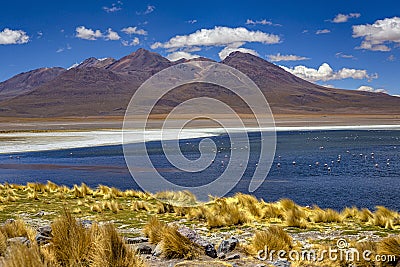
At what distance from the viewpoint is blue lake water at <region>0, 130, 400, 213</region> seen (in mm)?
15180

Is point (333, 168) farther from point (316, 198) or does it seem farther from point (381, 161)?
point (316, 198)

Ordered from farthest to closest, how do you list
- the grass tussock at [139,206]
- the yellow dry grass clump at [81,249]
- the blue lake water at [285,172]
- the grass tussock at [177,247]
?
the blue lake water at [285,172]
the grass tussock at [139,206]
the grass tussock at [177,247]
the yellow dry grass clump at [81,249]

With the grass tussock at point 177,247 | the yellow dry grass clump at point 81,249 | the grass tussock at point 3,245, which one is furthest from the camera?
the grass tussock at point 177,247

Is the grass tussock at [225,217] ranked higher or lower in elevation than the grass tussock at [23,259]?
lower

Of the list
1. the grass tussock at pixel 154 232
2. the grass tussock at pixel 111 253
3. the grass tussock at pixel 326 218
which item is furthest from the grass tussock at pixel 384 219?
the grass tussock at pixel 111 253

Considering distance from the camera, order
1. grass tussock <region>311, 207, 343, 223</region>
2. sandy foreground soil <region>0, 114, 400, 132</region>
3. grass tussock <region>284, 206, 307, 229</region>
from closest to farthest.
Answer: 1. grass tussock <region>284, 206, 307, 229</region>
2. grass tussock <region>311, 207, 343, 223</region>
3. sandy foreground soil <region>0, 114, 400, 132</region>

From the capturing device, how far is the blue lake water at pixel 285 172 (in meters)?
15.2

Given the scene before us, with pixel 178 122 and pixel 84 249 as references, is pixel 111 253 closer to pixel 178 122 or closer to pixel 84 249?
pixel 84 249

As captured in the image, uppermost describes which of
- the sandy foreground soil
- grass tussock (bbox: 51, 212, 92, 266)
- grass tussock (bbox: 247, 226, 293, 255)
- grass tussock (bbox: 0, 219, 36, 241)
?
the sandy foreground soil

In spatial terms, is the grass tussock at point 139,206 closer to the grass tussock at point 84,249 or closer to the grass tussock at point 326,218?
the grass tussock at point 326,218

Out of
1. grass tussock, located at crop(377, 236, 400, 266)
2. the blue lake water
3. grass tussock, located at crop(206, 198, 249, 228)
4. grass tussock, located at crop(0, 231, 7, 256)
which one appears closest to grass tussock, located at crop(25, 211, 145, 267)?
grass tussock, located at crop(0, 231, 7, 256)

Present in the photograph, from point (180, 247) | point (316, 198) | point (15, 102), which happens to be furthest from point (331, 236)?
point (15, 102)

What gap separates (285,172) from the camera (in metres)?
21.2

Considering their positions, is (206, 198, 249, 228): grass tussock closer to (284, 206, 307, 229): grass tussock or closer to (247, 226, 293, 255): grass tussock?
(284, 206, 307, 229): grass tussock
